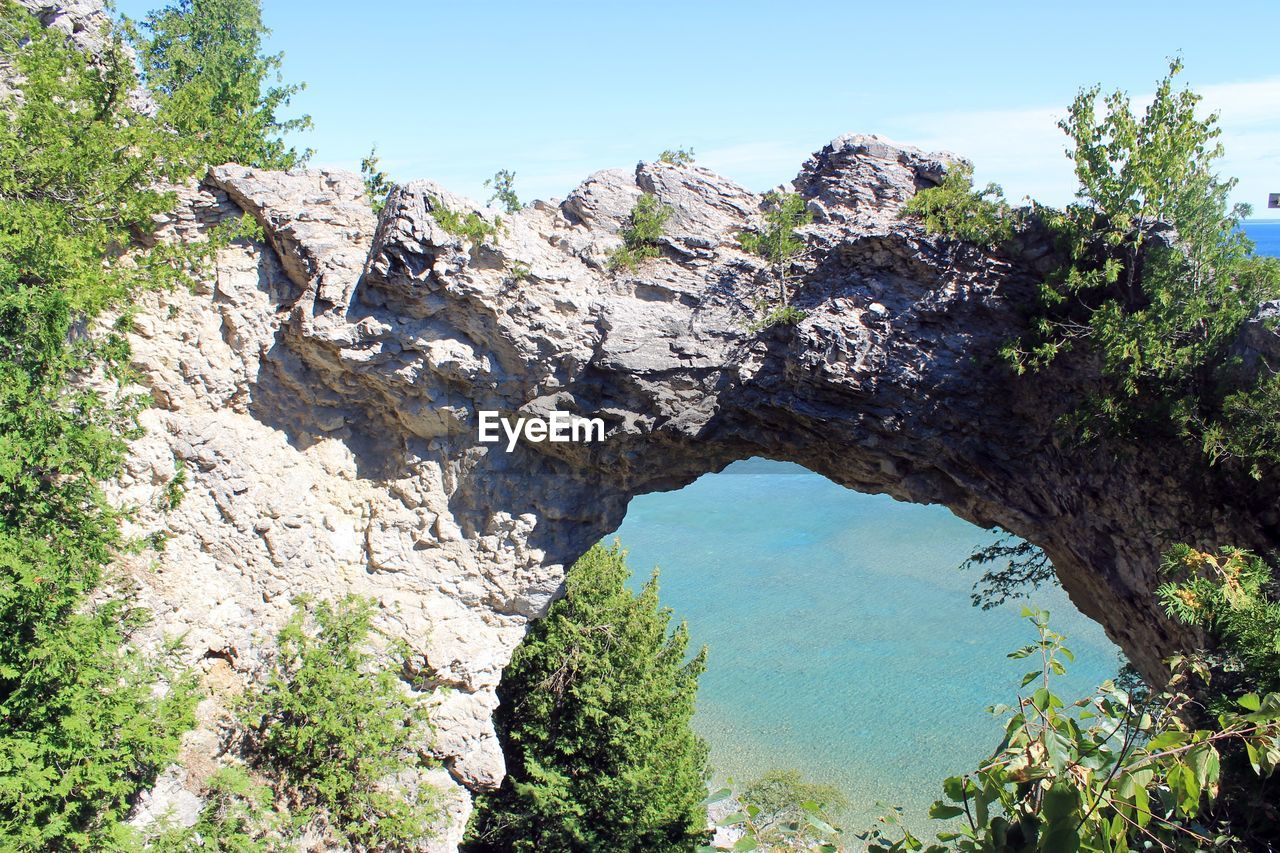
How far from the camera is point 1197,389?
31.0 ft

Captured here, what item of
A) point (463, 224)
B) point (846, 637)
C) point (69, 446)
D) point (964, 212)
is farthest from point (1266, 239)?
point (69, 446)

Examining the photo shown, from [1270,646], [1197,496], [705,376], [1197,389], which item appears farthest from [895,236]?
[1270,646]

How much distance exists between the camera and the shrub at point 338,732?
33.3 feet

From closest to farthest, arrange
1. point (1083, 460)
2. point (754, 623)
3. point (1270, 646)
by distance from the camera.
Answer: point (1270, 646), point (1083, 460), point (754, 623)

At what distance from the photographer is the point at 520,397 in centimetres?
1160

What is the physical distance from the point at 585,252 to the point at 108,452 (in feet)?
19.6

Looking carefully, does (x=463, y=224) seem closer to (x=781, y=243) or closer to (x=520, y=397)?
(x=520, y=397)

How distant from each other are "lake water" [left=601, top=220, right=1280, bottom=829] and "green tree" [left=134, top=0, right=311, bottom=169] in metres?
16.4

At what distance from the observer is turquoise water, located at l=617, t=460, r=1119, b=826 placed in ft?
71.9

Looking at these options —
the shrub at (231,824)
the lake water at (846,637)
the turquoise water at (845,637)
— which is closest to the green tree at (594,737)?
the turquoise water at (845,637)

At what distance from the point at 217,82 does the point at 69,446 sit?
10825 mm

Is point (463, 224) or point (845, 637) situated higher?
point (845, 637)

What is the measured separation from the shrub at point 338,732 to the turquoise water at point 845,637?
331 inches

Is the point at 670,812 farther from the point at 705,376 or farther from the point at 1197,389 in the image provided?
the point at 1197,389
